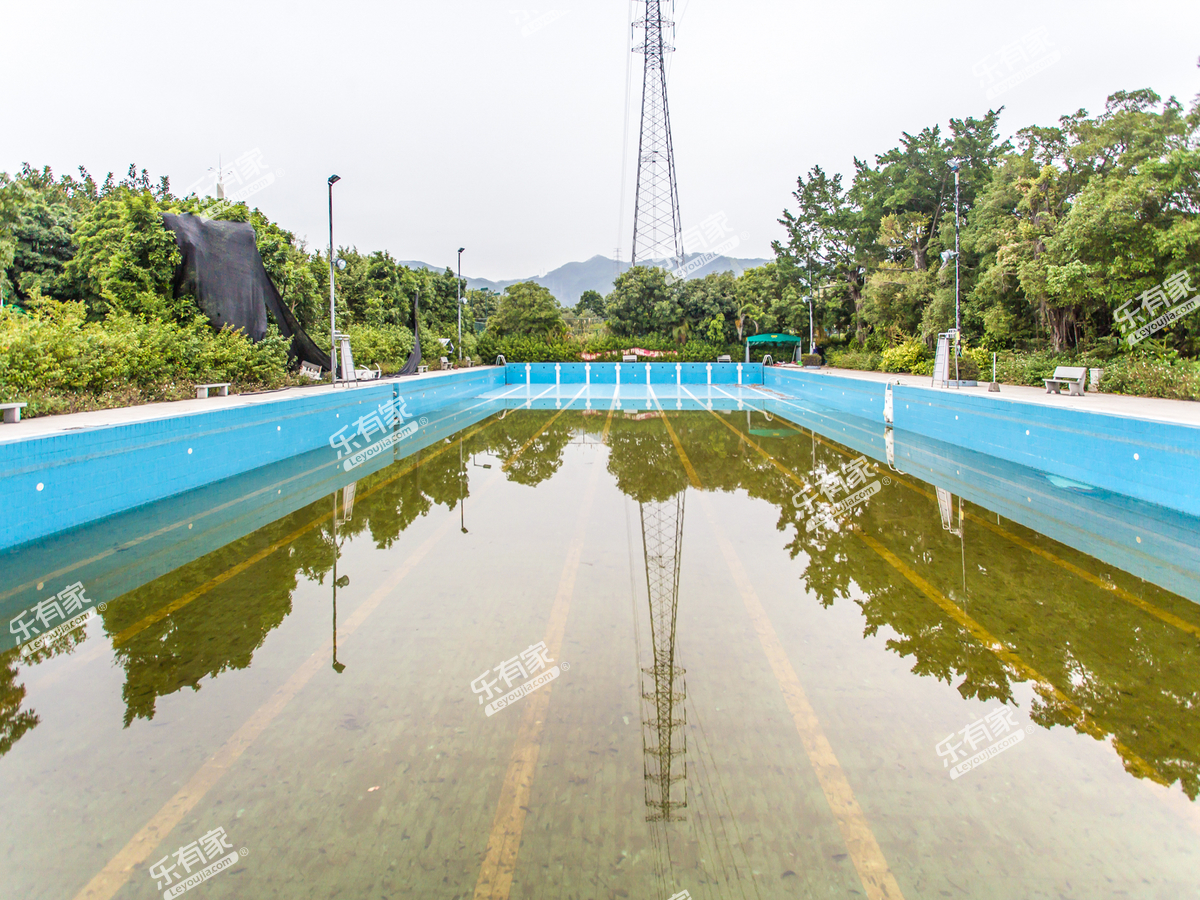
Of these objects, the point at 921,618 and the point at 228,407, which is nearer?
the point at 921,618

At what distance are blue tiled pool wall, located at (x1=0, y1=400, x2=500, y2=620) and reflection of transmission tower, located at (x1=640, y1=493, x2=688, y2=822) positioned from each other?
384 cm

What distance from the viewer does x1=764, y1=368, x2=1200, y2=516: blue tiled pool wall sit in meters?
7.07

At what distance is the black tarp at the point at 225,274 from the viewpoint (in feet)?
47.3

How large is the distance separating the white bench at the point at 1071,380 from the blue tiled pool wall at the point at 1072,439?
119cm

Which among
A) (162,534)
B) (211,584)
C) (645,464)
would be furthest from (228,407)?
(645,464)

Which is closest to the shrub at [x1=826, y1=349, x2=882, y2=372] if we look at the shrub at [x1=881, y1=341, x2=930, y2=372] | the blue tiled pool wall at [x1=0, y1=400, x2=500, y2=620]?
the shrub at [x1=881, y1=341, x2=930, y2=372]

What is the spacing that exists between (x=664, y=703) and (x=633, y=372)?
1290 inches

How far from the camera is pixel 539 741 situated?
2.98 m

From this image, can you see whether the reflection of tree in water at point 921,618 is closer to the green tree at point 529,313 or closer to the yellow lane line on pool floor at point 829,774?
the yellow lane line on pool floor at point 829,774

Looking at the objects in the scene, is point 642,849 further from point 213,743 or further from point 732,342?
point 732,342

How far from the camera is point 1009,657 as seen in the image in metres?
3.75

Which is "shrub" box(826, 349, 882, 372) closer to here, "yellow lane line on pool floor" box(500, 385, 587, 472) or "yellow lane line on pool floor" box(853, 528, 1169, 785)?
"yellow lane line on pool floor" box(500, 385, 587, 472)

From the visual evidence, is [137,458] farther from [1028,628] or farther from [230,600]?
[1028,628]

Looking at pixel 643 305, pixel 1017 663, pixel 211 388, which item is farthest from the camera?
pixel 643 305
